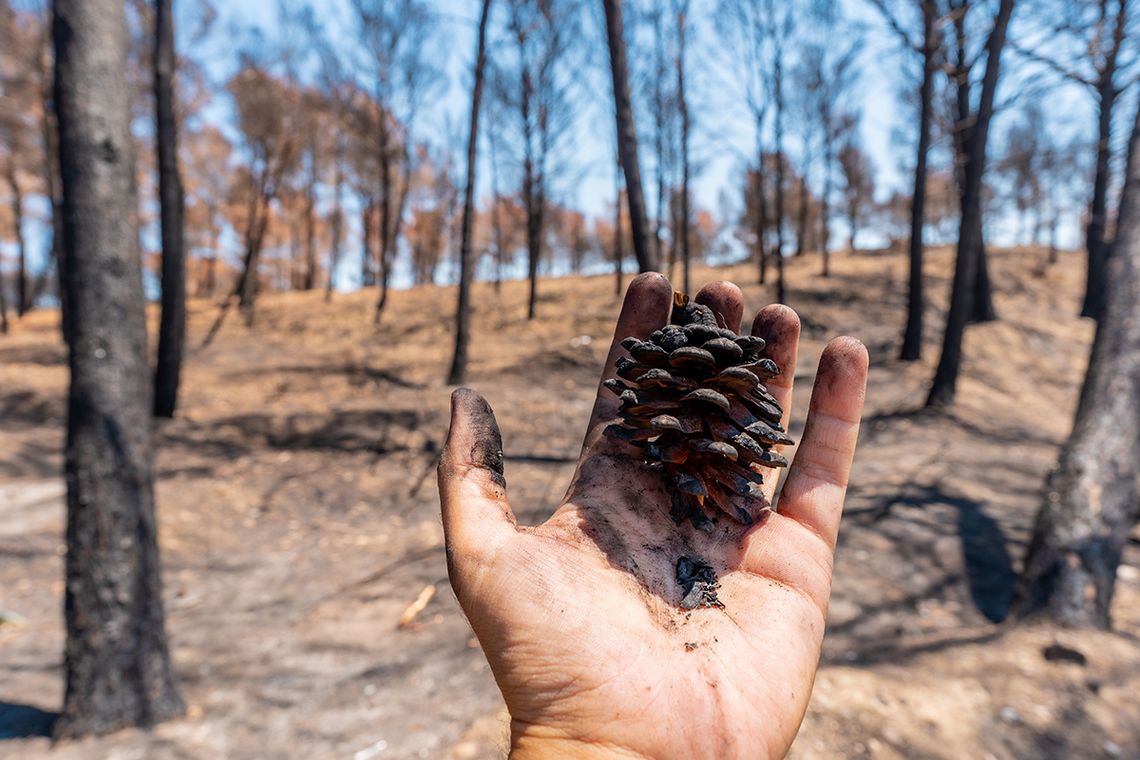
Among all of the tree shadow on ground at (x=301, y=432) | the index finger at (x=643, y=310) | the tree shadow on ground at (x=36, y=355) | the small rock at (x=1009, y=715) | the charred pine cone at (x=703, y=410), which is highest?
the index finger at (x=643, y=310)

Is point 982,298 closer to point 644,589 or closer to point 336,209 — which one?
point 644,589

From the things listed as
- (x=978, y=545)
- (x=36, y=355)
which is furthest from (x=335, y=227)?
(x=978, y=545)

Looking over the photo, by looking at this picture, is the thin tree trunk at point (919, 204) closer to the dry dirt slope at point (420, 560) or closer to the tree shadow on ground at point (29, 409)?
the dry dirt slope at point (420, 560)

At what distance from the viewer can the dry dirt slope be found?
308cm

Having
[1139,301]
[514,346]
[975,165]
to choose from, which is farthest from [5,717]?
[975,165]

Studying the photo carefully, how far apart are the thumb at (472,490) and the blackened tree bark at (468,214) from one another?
29.3ft

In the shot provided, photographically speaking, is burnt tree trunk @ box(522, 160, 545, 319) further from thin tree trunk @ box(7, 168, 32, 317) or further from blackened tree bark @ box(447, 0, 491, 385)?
thin tree trunk @ box(7, 168, 32, 317)

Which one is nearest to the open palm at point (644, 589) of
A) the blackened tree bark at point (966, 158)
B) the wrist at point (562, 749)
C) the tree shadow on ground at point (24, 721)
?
the wrist at point (562, 749)

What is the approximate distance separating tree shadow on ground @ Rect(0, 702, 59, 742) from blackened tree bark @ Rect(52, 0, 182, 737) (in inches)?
7.9

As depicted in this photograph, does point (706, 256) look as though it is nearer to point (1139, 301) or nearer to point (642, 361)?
point (1139, 301)

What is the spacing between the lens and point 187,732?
3.25 metres

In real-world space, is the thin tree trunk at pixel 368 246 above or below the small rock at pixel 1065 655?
above


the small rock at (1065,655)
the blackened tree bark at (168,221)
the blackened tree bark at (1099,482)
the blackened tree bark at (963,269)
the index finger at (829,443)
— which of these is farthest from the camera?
the blackened tree bark at (963,269)

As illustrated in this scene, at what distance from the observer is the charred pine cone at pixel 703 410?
6.06 feet
